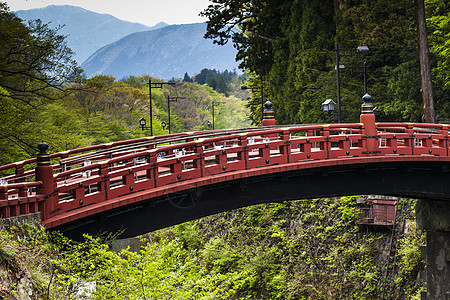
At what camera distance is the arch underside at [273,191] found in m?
12.4

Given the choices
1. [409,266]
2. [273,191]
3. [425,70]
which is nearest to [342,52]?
[425,70]

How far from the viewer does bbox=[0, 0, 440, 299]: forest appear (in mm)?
10570

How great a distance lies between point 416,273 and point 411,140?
7540 millimetres

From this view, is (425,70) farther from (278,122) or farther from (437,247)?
(278,122)

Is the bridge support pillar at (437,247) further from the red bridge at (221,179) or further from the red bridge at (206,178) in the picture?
the red bridge at (206,178)

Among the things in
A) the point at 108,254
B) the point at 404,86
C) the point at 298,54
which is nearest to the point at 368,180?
the point at 108,254

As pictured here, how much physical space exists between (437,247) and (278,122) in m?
23.6

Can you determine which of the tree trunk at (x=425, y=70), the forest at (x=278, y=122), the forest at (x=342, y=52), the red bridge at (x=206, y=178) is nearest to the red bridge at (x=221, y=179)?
the red bridge at (x=206, y=178)

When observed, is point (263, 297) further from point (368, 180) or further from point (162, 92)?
point (162, 92)

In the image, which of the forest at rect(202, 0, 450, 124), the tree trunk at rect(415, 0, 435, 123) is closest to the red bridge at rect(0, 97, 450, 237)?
the tree trunk at rect(415, 0, 435, 123)

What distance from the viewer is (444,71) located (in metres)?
28.4

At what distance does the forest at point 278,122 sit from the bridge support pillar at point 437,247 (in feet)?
4.32

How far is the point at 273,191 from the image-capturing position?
15094 millimetres

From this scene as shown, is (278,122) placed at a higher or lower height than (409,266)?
higher
